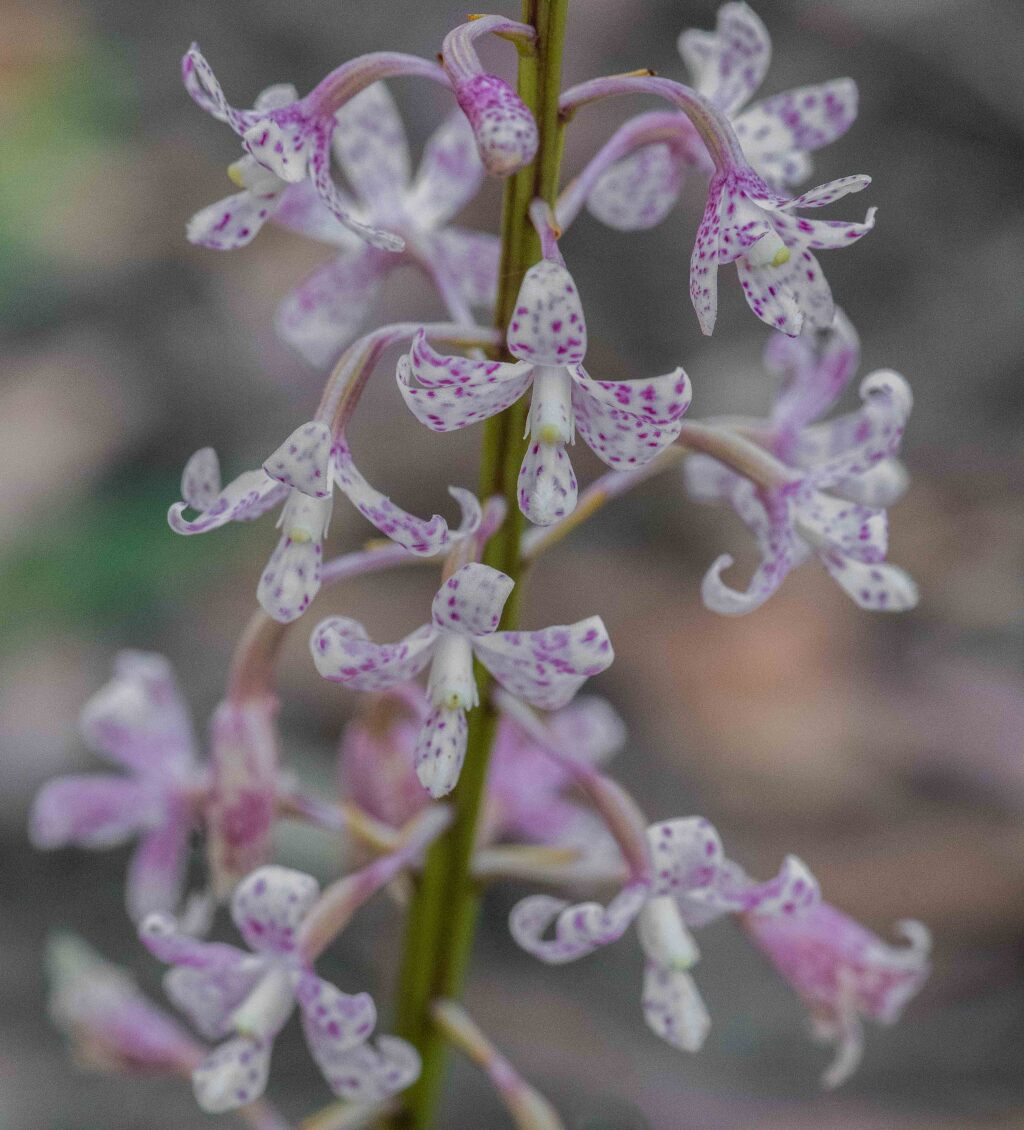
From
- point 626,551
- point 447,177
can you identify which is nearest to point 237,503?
point 447,177

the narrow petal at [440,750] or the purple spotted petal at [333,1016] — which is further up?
the narrow petal at [440,750]

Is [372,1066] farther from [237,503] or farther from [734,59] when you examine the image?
[734,59]

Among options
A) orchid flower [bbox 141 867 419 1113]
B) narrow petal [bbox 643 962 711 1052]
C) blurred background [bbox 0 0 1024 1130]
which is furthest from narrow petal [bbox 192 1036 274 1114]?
blurred background [bbox 0 0 1024 1130]

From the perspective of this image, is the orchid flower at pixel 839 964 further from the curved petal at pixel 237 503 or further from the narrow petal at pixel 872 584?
the curved petal at pixel 237 503

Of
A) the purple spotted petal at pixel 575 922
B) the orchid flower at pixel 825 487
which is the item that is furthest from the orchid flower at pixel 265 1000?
the orchid flower at pixel 825 487

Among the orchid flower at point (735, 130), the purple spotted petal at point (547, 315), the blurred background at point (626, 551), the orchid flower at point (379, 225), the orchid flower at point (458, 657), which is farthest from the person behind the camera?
the blurred background at point (626, 551)

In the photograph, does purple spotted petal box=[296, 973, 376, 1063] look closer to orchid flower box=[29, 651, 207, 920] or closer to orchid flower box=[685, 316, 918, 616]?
orchid flower box=[29, 651, 207, 920]

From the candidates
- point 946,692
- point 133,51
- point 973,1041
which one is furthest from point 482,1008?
point 133,51

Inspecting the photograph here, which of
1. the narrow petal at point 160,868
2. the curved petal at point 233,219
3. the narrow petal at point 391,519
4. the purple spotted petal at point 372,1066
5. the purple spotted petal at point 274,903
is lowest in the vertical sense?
the narrow petal at point 160,868
